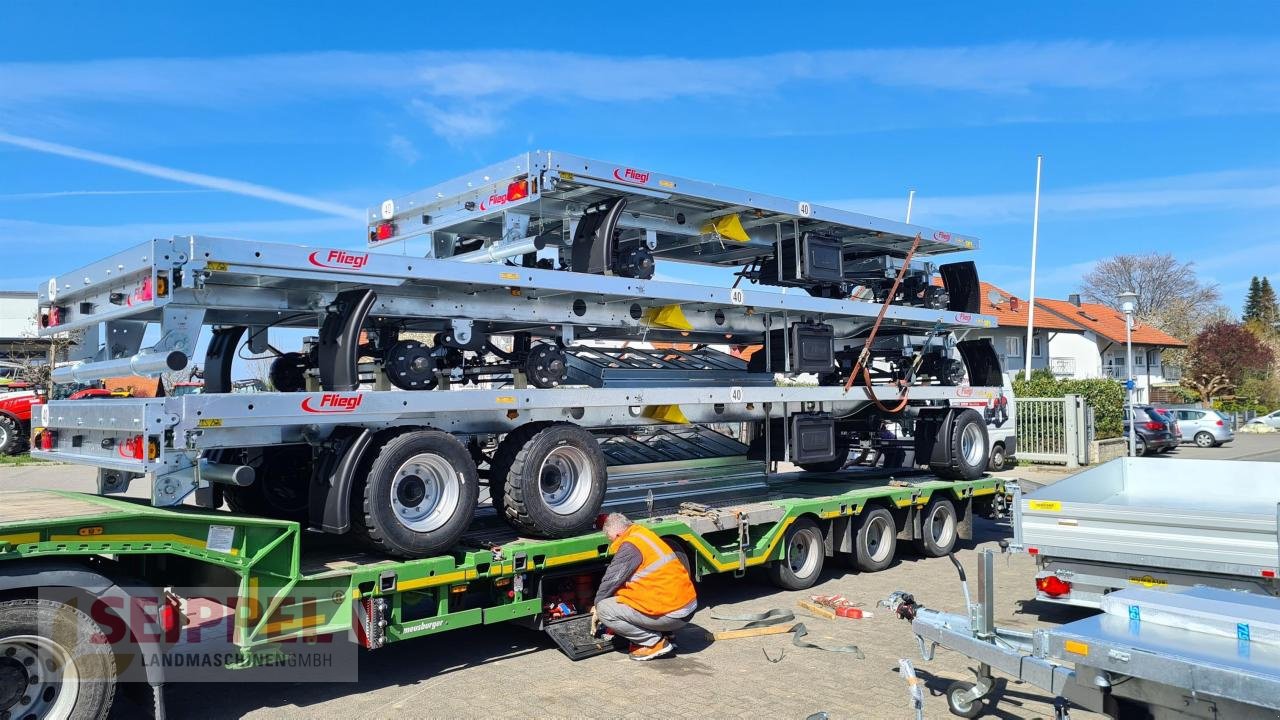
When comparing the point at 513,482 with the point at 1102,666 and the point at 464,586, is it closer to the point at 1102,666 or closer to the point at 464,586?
the point at 464,586

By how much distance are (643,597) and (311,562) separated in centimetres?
236

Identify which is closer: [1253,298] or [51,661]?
[51,661]

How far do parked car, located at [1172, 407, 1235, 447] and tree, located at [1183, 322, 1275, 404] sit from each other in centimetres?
1800

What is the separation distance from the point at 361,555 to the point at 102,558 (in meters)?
1.63

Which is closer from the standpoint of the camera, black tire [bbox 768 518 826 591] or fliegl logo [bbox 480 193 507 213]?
fliegl logo [bbox 480 193 507 213]

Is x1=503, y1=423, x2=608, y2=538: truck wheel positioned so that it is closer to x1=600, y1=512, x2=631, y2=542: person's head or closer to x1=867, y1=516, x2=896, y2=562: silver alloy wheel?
x1=600, y1=512, x2=631, y2=542: person's head

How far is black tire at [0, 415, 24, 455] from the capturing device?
19359mm

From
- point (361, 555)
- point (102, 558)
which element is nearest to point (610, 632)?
point (361, 555)

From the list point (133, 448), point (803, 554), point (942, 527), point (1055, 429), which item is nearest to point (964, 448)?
point (942, 527)

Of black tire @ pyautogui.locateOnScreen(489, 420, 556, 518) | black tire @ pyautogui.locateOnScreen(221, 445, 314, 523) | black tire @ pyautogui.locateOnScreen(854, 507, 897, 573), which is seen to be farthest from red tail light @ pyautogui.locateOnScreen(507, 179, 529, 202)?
black tire @ pyautogui.locateOnScreen(854, 507, 897, 573)

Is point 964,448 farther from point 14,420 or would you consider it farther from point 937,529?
point 14,420

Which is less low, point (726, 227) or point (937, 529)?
point (726, 227)

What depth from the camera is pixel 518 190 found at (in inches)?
293

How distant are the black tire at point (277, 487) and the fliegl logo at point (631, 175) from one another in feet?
10.9
